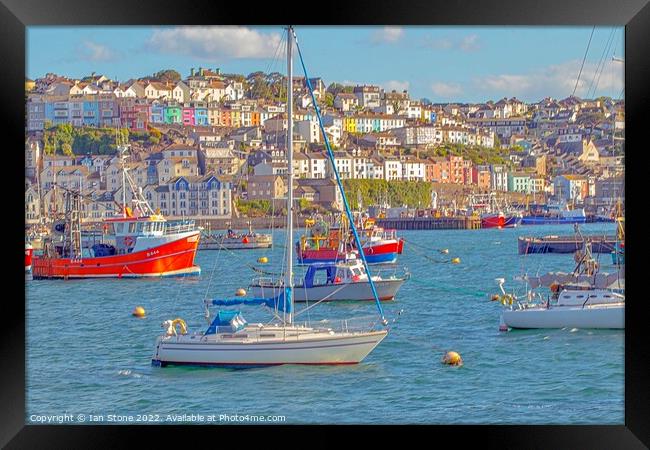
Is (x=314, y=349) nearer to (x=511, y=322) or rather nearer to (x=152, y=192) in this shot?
(x=511, y=322)

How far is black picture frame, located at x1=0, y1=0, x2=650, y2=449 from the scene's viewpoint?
473cm

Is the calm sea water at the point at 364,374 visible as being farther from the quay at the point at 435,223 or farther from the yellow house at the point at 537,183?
the yellow house at the point at 537,183

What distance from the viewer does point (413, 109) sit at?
4434cm

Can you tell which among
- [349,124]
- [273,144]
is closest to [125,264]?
[273,144]

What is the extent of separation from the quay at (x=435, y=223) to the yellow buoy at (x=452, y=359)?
26200 mm

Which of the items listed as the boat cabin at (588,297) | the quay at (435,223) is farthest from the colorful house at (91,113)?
the boat cabin at (588,297)

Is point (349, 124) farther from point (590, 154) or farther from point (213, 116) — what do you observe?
point (590, 154)

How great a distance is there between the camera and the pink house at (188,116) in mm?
37281

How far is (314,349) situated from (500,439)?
3.11 meters

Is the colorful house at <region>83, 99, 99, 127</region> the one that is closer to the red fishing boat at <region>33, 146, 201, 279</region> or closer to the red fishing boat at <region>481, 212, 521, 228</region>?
the red fishing boat at <region>481, 212, 521, 228</region>

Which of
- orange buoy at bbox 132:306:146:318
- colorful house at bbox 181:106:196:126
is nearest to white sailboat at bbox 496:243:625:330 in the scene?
orange buoy at bbox 132:306:146:318

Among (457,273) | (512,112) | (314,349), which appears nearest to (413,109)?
(512,112)

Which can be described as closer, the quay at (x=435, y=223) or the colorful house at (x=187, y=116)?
the quay at (x=435, y=223)
